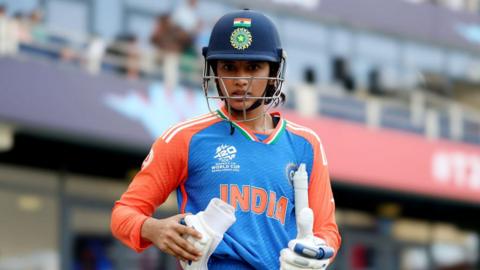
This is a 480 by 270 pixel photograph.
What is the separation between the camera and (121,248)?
22500 millimetres

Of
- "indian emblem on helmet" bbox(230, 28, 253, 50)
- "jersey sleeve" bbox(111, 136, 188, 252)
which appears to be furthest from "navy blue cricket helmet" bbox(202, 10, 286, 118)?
"jersey sleeve" bbox(111, 136, 188, 252)

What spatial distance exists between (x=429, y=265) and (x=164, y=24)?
1175cm

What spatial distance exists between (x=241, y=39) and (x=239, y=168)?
56 cm

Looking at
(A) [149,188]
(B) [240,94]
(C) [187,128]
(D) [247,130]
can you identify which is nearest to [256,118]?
(D) [247,130]

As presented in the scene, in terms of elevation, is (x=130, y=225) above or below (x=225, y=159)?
below

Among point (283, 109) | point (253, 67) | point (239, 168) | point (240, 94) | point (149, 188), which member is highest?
point (253, 67)

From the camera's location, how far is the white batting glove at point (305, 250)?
5703 mm

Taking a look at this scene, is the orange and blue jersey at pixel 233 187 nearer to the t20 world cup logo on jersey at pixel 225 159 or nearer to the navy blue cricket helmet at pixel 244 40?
the t20 world cup logo on jersey at pixel 225 159

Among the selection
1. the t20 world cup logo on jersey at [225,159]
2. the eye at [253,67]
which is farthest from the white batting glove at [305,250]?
the eye at [253,67]

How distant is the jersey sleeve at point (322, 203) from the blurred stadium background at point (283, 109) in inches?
494

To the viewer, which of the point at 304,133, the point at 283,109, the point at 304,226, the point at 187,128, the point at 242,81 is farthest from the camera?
the point at 283,109

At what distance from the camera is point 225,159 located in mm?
6117

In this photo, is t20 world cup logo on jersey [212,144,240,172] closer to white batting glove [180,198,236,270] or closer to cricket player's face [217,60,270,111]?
cricket player's face [217,60,270,111]

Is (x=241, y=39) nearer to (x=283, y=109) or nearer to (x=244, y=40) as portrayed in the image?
(x=244, y=40)
